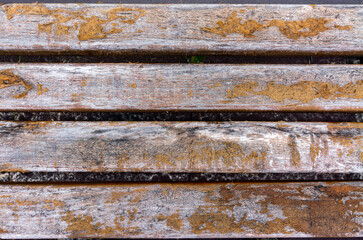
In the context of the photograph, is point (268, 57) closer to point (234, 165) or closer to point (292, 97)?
point (292, 97)

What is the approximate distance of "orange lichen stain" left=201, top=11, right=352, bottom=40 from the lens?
162cm

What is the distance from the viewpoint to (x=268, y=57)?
1807mm

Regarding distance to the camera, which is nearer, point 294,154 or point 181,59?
point 294,154

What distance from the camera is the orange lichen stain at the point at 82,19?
62.9 inches

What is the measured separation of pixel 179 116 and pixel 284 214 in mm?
1062

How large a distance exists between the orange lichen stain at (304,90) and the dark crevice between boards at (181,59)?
315 millimetres

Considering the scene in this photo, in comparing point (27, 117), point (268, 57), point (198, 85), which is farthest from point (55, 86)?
point (268, 57)

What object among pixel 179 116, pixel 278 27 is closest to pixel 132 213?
pixel 179 116

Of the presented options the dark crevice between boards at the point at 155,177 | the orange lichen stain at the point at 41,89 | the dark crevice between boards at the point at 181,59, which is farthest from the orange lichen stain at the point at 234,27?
the orange lichen stain at the point at 41,89

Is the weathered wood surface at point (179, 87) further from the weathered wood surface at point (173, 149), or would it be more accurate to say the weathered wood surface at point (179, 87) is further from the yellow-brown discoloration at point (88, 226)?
the yellow-brown discoloration at point (88, 226)

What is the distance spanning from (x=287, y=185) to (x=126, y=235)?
1.23m

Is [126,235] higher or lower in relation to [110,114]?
lower

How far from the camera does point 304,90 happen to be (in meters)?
1.59

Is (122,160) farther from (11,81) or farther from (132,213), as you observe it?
(11,81)
